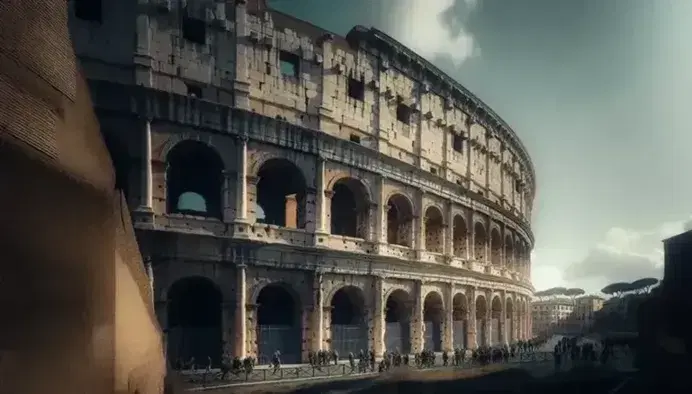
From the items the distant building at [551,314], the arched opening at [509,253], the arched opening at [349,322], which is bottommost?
the distant building at [551,314]

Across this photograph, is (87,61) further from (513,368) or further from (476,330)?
(476,330)

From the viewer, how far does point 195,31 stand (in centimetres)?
1109

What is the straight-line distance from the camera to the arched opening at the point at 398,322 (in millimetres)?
13702

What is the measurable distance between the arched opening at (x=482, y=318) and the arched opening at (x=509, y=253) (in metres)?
3.00

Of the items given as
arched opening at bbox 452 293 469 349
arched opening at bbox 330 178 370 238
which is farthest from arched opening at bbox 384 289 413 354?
arched opening at bbox 452 293 469 349

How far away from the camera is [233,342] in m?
10.6

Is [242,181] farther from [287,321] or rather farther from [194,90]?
[287,321]

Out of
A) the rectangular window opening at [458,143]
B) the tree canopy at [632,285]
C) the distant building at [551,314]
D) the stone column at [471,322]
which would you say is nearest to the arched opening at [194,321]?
the stone column at [471,322]

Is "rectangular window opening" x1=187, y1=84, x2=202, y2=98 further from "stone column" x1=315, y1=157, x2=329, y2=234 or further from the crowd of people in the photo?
the crowd of people

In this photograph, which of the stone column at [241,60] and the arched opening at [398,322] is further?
the arched opening at [398,322]

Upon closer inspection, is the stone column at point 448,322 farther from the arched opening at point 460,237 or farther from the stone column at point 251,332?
the stone column at point 251,332

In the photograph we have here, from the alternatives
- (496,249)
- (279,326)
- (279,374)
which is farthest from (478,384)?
(496,249)

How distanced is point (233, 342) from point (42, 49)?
27.2 ft

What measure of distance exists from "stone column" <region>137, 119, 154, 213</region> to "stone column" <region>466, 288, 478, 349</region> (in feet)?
38.9
